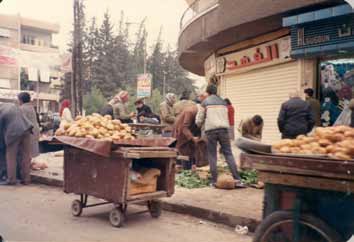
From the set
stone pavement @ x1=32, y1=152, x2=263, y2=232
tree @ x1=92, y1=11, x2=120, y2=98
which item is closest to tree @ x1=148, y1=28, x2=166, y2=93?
tree @ x1=92, y1=11, x2=120, y2=98

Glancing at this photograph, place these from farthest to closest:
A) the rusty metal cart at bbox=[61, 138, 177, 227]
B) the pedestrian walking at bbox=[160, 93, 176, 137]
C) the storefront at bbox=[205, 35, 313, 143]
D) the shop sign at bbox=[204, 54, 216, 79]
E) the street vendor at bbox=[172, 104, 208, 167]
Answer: the shop sign at bbox=[204, 54, 216, 79] → the storefront at bbox=[205, 35, 313, 143] → the pedestrian walking at bbox=[160, 93, 176, 137] → the street vendor at bbox=[172, 104, 208, 167] → the rusty metal cart at bbox=[61, 138, 177, 227]

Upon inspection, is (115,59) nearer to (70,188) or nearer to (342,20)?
(342,20)

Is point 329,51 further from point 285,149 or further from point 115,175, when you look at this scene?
point 285,149

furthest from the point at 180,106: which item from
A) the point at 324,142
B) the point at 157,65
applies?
the point at 157,65

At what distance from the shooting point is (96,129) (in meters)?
5.26

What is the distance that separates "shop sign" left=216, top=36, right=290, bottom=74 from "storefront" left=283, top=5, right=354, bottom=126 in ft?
1.84

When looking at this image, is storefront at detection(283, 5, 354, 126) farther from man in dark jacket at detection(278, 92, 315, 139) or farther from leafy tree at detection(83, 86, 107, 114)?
leafy tree at detection(83, 86, 107, 114)

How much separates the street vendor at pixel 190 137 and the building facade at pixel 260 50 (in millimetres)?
1877

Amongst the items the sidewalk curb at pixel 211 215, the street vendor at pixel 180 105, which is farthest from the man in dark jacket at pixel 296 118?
the street vendor at pixel 180 105

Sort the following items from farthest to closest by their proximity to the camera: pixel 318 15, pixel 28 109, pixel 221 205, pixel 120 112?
1. pixel 120 112
2. pixel 318 15
3. pixel 28 109
4. pixel 221 205

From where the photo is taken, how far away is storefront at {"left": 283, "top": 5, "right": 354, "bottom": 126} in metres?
7.87

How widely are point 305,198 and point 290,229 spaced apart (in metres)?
0.26

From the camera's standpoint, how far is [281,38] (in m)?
9.46

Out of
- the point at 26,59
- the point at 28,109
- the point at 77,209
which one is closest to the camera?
the point at 77,209
